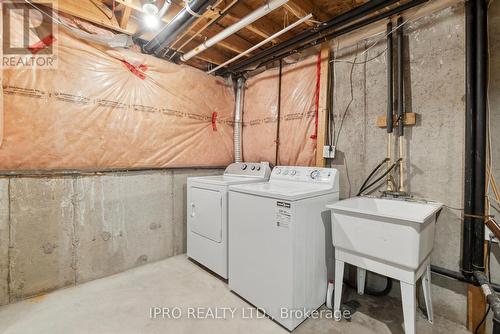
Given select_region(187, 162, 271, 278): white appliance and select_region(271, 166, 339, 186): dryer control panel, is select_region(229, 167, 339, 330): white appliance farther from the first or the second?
select_region(187, 162, 271, 278): white appliance

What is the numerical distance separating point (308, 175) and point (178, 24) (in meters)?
1.80

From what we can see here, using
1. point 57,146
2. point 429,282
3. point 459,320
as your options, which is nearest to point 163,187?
point 57,146

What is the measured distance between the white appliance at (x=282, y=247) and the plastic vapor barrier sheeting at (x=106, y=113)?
1237mm

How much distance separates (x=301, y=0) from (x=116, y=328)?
2.88 metres

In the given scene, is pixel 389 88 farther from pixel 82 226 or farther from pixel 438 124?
pixel 82 226

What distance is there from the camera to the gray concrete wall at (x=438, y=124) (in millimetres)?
1620

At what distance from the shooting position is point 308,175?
2.15m

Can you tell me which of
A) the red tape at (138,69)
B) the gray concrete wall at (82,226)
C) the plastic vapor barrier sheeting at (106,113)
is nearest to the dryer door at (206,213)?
the gray concrete wall at (82,226)

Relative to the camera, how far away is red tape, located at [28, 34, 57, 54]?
1.85 meters

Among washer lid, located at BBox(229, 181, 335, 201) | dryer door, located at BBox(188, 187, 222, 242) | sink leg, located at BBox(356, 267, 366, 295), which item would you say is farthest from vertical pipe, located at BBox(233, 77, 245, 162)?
sink leg, located at BBox(356, 267, 366, 295)

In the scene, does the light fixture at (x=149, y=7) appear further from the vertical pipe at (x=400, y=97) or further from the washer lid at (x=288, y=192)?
the vertical pipe at (x=400, y=97)

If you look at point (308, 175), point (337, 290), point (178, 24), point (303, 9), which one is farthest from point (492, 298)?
point (178, 24)

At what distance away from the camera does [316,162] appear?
7.74ft

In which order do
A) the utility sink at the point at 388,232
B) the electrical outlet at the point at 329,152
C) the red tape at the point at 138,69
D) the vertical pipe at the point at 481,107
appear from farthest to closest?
the red tape at the point at 138,69, the electrical outlet at the point at 329,152, the vertical pipe at the point at 481,107, the utility sink at the point at 388,232
